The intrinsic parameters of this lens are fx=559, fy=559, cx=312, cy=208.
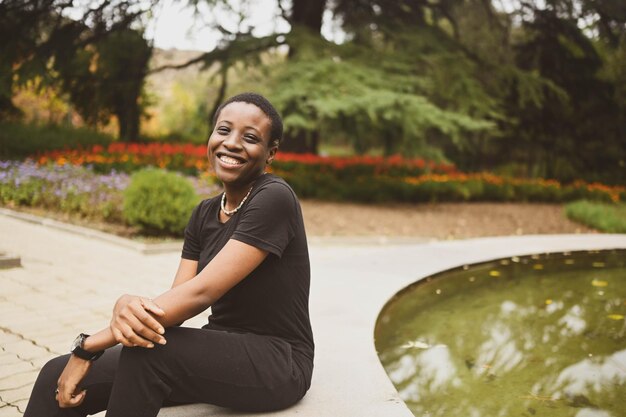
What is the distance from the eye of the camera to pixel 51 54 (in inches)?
532

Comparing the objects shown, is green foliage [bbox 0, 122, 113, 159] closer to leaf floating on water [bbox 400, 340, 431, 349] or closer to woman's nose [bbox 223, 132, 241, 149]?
leaf floating on water [bbox 400, 340, 431, 349]

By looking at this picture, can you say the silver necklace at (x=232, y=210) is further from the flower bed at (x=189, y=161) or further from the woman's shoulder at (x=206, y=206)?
the flower bed at (x=189, y=161)

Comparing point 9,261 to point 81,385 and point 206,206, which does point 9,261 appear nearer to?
point 206,206

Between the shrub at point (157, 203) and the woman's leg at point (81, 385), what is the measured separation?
5.79m

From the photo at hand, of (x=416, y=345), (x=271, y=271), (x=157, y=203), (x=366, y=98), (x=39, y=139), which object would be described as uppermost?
(x=366, y=98)

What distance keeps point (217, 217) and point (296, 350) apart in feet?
2.24

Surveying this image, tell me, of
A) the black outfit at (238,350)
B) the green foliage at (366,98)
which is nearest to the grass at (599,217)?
the green foliage at (366,98)

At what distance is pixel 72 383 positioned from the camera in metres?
2.00

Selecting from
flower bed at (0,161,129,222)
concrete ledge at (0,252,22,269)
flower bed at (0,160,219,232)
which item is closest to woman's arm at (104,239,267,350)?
concrete ledge at (0,252,22,269)

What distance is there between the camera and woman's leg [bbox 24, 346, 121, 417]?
2053 millimetres

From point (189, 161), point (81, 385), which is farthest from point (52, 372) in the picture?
point (189, 161)

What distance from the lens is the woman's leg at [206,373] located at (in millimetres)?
1940

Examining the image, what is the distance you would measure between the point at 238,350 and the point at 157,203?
5.99 metres

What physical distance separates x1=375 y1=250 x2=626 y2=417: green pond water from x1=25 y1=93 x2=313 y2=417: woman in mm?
1174
